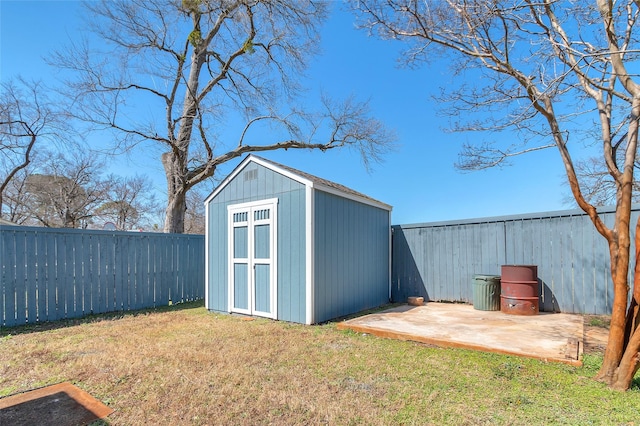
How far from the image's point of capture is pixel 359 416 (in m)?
2.34

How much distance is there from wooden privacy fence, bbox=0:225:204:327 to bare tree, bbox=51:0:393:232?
8.68 feet

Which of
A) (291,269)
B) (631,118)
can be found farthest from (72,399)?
(631,118)

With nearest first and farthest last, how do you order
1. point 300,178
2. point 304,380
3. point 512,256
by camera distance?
1. point 304,380
2. point 300,178
3. point 512,256

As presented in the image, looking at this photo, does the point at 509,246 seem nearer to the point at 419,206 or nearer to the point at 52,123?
the point at 419,206

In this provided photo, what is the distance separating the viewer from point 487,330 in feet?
15.2

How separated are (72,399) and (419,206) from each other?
1021cm

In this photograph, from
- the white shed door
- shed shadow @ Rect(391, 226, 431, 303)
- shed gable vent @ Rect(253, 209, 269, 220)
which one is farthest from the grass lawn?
shed shadow @ Rect(391, 226, 431, 303)

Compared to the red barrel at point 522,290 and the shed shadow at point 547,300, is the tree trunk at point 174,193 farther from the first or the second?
the shed shadow at point 547,300

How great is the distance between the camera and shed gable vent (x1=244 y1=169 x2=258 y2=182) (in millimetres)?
6207

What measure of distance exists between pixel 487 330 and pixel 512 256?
269 cm

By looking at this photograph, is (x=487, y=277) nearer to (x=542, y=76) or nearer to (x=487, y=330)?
(x=487, y=330)

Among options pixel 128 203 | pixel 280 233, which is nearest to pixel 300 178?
pixel 280 233

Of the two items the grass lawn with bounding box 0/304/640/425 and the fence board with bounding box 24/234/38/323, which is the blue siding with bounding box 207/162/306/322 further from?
the fence board with bounding box 24/234/38/323

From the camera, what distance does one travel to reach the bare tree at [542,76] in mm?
2914
